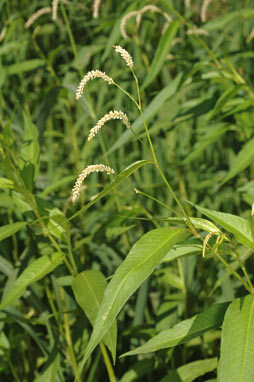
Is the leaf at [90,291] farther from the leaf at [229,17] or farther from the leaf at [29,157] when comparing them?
the leaf at [229,17]

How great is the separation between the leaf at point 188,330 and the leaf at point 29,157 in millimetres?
524

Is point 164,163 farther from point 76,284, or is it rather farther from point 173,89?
point 76,284

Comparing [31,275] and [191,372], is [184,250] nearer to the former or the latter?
[31,275]

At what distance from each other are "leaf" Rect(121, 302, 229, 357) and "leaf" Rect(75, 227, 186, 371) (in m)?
0.17

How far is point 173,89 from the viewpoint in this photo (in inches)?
68.4

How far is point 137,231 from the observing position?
253cm

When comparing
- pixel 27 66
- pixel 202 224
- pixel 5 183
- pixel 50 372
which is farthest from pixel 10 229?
pixel 27 66

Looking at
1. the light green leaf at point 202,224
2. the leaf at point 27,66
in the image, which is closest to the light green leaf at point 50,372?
the light green leaf at point 202,224

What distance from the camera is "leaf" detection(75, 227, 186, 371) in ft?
3.18

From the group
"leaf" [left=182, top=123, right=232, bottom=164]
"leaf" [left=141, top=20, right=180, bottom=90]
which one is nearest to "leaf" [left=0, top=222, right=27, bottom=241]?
"leaf" [left=141, top=20, right=180, bottom=90]

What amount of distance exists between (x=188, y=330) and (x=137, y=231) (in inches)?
55.1

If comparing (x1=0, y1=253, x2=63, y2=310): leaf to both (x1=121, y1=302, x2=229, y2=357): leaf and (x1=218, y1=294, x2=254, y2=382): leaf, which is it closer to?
(x1=121, y1=302, x2=229, y2=357): leaf

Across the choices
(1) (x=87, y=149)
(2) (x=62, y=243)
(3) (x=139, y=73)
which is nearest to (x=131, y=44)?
(3) (x=139, y=73)

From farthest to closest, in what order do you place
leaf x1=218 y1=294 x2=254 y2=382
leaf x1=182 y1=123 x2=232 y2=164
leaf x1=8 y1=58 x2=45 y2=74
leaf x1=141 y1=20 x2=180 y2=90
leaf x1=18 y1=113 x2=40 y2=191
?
1. leaf x1=8 y1=58 x2=45 y2=74
2. leaf x1=182 y1=123 x2=232 y2=164
3. leaf x1=141 y1=20 x2=180 y2=90
4. leaf x1=18 y1=113 x2=40 y2=191
5. leaf x1=218 y1=294 x2=254 y2=382
